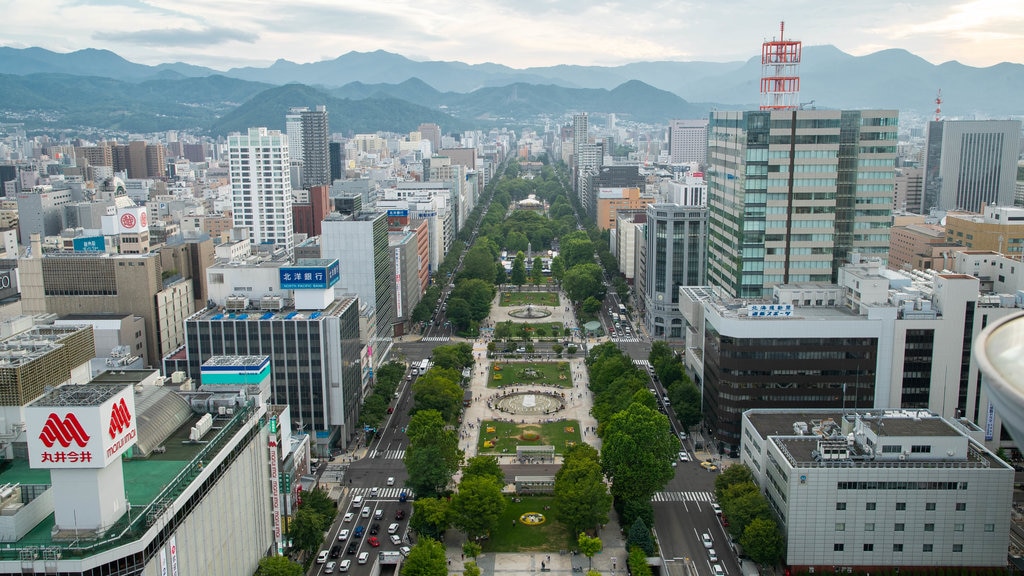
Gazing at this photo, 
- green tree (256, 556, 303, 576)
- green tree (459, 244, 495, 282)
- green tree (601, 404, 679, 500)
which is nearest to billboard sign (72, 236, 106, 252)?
green tree (459, 244, 495, 282)

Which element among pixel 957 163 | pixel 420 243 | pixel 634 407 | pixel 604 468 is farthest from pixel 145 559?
pixel 957 163

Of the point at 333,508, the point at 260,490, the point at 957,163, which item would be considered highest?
the point at 957,163

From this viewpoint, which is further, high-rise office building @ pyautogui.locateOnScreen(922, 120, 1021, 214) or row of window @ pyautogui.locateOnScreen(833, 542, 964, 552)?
high-rise office building @ pyautogui.locateOnScreen(922, 120, 1021, 214)

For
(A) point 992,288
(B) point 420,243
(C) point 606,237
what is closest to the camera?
(A) point 992,288

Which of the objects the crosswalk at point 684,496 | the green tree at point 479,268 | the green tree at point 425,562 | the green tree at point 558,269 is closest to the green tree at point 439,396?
the crosswalk at point 684,496

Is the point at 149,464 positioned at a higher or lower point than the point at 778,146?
lower

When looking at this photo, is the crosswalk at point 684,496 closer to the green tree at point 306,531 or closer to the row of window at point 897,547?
the row of window at point 897,547

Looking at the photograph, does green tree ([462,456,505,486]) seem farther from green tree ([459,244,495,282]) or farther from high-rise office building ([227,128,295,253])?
high-rise office building ([227,128,295,253])

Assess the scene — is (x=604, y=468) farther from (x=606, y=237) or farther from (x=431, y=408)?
(x=606, y=237)
